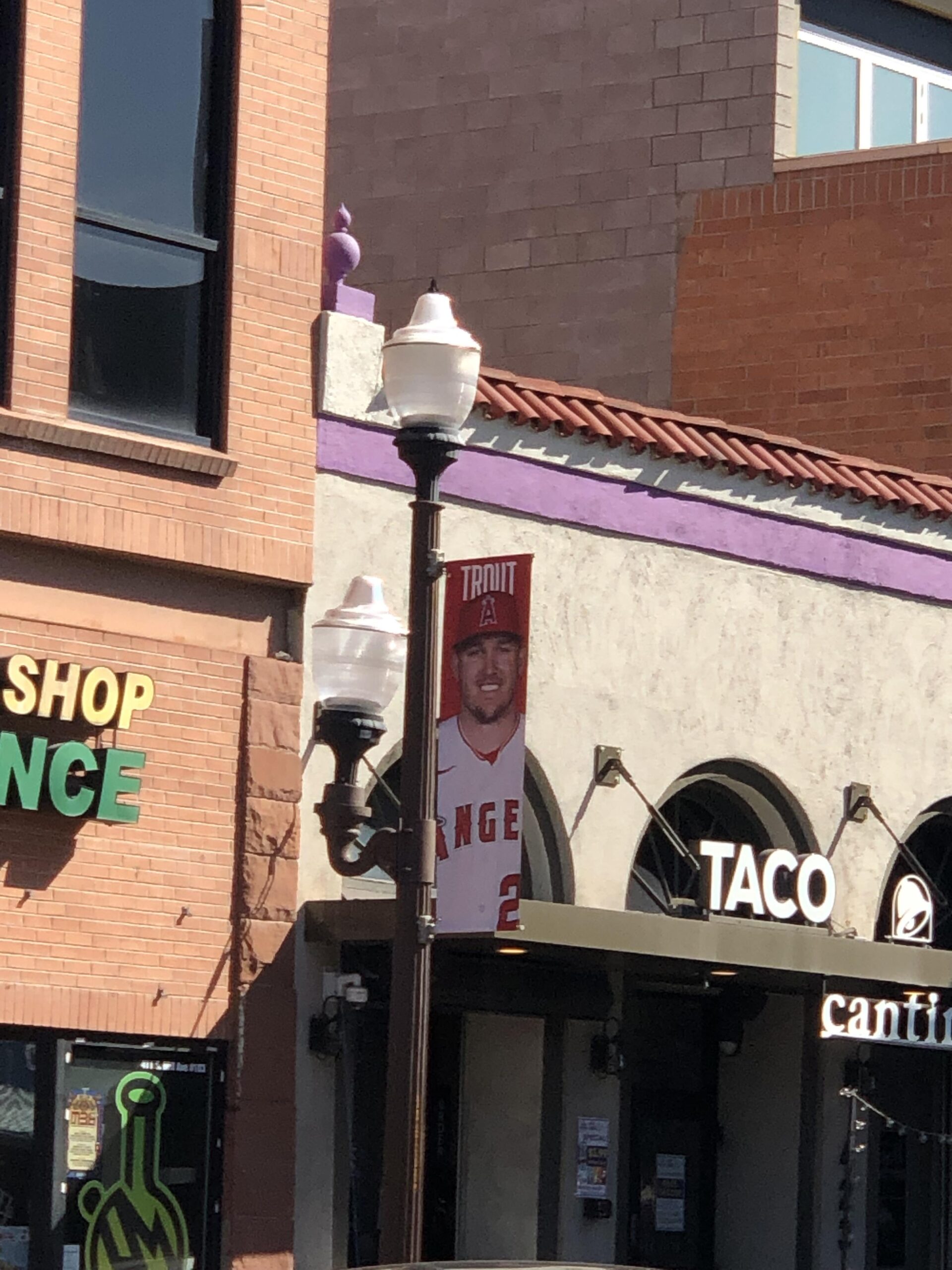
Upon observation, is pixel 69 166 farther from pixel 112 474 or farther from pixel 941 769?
pixel 941 769

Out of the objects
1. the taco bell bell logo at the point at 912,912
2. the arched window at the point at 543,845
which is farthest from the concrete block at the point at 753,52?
the arched window at the point at 543,845

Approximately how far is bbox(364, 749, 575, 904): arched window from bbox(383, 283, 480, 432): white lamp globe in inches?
221

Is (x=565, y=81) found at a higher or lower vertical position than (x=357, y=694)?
higher

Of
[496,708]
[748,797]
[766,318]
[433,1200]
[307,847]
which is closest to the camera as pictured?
[496,708]

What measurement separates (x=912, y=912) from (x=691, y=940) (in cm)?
320

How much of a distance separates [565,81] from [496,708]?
12486 mm

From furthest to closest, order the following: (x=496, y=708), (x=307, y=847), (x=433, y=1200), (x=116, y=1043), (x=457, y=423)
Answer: (x=433, y=1200), (x=307, y=847), (x=116, y=1043), (x=496, y=708), (x=457, y=423)

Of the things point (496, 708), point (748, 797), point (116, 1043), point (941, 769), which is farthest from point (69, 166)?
point (941, 769)

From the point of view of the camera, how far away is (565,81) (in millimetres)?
24750

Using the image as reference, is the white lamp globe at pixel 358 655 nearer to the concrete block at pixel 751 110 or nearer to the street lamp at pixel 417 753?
the street lamp at pixel 417 753

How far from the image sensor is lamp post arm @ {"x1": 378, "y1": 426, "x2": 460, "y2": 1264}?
421 inches

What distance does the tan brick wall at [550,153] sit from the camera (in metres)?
23.7

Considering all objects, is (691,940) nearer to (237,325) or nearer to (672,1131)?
(672,1131)

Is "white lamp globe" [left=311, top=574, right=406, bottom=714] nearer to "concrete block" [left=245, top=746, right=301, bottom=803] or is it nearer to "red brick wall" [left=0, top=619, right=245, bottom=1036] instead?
"red brick wall" [left=0, top=619, right=245, bottom=1036]
